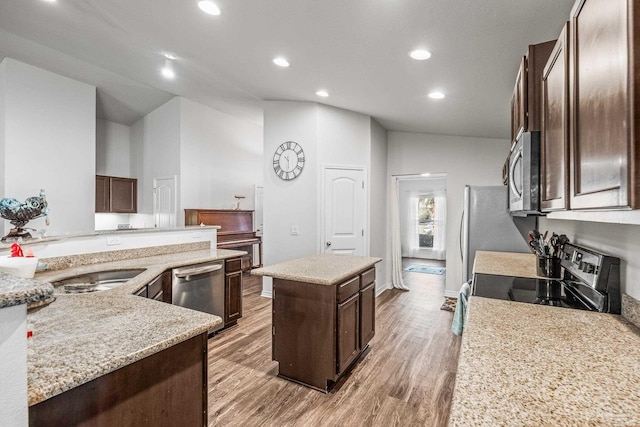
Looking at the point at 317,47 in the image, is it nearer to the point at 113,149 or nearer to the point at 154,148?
the point at 154,148

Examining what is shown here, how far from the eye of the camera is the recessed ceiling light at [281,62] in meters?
2.98

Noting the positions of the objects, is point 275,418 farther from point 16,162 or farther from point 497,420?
point 16,162

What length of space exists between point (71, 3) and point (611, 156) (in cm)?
427

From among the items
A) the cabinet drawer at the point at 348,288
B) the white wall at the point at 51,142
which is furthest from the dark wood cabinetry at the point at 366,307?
the white wall at the point at 51,142

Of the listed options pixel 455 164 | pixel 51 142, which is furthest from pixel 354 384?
pixel 51 142

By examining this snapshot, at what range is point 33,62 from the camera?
430 cm

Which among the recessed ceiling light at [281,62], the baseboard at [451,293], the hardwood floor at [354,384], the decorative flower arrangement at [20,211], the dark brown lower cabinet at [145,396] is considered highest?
the recessed ceiling light at [281,62]

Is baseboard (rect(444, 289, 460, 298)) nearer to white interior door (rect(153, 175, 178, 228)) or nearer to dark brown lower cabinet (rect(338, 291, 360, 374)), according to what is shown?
dark brown lower cabinet (rect(338, 291, 360, 374))

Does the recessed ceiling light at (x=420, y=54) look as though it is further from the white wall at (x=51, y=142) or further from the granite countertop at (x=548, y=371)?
the white wall at (x=51, y=142)

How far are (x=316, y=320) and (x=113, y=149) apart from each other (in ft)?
21.4

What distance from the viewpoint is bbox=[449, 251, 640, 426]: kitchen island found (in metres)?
0.65

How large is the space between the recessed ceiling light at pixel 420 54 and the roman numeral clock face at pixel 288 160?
2.19 metres

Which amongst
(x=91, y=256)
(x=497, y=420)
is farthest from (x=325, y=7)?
(x=91, y=256)

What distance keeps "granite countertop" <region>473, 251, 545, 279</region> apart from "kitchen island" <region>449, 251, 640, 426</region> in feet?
3.10
